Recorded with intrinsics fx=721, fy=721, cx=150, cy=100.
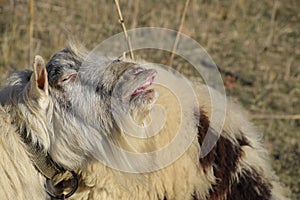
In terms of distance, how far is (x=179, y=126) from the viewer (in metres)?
3.96

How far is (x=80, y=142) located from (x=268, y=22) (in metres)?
5.93

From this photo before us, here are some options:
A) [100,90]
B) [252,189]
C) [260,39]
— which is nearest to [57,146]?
[100,90]

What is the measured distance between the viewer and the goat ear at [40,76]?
3428 millimetres

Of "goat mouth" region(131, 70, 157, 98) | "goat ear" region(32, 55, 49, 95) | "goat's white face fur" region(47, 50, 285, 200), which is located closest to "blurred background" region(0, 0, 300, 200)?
"goat's white face fur" region(47, 50, 285, 200)

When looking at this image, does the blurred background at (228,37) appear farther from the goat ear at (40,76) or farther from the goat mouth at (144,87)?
the goat ear at (40,76)

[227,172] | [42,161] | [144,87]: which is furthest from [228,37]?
[42,161]

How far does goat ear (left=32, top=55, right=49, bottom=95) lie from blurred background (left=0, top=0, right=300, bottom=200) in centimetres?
321

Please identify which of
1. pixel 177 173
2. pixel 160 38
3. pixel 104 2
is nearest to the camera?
pixel 177 173

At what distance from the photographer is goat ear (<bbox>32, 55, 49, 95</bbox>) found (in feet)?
11.2

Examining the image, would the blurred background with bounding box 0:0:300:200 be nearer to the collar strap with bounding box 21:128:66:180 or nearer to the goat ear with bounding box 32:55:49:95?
the collar strap with bounding box 21:128:66:180

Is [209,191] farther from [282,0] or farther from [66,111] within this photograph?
[282,0]

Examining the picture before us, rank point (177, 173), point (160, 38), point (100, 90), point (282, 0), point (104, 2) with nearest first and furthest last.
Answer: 1. point (100, 90)
2. point (177, 173)
3. point (160, 38)
4. point (104, 2)
5. point (282, 0)

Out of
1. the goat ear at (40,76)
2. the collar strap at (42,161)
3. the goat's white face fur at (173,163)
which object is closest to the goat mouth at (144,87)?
the goat's white face fur at (173,163)

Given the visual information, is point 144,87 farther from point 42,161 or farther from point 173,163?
point 42,161
